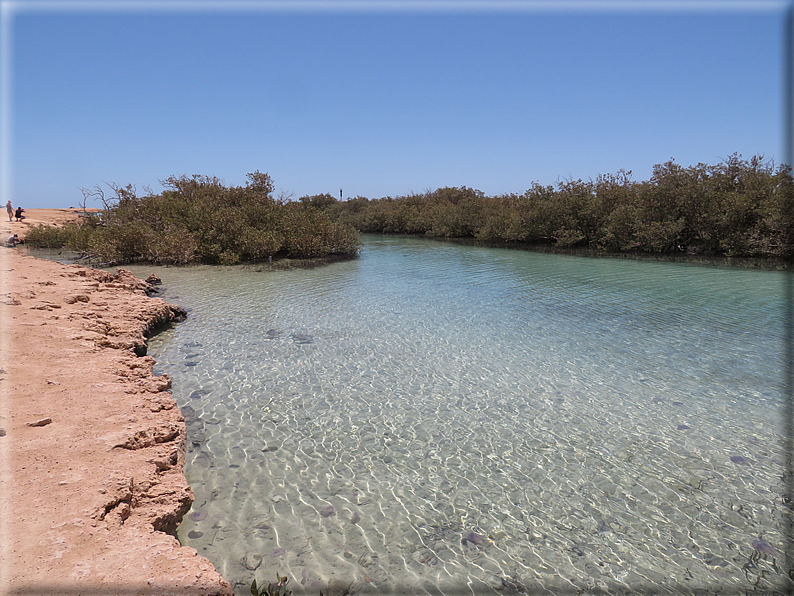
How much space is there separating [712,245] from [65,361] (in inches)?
967

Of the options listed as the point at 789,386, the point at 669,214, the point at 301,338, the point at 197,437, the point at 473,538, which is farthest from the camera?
the point at 669,214

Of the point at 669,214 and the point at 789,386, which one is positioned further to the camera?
the point at 669,214

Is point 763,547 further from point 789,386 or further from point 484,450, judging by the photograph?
point 789,386

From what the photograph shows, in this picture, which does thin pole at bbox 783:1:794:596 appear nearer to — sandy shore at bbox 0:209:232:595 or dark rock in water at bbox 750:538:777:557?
dark rock in water at bbox 750:538:777:557

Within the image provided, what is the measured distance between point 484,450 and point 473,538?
126 cm

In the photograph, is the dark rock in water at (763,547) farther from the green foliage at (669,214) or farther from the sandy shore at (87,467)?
the green foliage at (669,214)

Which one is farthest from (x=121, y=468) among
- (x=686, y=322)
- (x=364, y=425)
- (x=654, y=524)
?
(x=686, y=322)

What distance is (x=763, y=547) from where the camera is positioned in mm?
3055

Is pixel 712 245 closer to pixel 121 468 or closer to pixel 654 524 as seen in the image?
pixel 654 524

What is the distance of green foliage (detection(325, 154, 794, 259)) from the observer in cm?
1862

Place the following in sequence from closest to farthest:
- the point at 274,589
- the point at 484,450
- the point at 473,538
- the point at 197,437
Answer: the point at 274,589 < the point at 473,538 < the point at 484,450 < the point at 197,437

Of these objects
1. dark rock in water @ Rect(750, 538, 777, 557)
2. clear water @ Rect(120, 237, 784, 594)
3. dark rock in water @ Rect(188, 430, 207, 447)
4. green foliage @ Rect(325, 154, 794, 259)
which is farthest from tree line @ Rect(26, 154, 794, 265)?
dark rock in water @ Rect(750, 538, 777, 557)

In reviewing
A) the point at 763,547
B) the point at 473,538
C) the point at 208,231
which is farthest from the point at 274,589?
the point at 208,231

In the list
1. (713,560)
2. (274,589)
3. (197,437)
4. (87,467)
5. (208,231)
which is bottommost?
(713,560)
